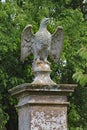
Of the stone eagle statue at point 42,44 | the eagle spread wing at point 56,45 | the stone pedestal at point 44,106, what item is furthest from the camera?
the eagle spread wing at point 56,45

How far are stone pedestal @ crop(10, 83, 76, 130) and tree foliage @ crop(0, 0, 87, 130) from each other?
13898mm

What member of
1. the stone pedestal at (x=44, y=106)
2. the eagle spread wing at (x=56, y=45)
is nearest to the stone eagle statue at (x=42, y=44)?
the eagle spread wing at (x=56, y=45)

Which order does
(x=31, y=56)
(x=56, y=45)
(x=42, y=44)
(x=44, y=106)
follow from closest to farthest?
(x=44, y=106)
(x=42, y=44)
(x=56, y=45)
(x=31, y=56)

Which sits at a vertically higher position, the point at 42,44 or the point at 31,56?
the point at 42,44

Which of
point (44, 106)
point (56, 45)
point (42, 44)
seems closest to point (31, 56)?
point (56, 45)

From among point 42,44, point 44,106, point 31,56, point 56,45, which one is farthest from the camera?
point 31,56

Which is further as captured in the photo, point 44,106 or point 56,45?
point 56,45

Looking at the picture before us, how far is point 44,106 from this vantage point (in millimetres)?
8367

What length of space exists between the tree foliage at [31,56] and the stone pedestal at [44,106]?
13898 mm

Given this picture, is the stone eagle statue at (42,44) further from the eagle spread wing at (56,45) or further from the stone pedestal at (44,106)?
the stone pedestal at (44,106)

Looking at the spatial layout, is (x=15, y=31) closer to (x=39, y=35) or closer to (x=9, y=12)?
(x=9, y=12)

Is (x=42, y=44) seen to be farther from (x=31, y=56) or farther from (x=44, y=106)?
(x=31, y=56)

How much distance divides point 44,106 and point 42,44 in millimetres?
967

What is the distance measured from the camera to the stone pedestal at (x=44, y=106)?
8.28 m
